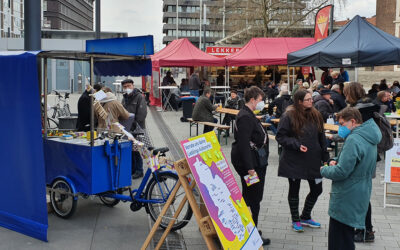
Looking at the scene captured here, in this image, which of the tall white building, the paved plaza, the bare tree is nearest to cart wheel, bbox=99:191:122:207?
the paved plaza

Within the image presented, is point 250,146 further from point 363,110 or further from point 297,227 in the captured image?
point 297,227

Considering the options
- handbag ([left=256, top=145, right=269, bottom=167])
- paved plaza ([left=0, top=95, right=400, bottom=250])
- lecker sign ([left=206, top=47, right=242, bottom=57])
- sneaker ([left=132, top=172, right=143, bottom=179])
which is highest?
lecker sign ([left=206, top=47, right=242, bottom=57])

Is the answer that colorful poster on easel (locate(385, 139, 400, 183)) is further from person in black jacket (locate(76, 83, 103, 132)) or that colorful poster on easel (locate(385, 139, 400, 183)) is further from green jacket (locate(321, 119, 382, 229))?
person in black jacket (locate(76, 83, 103, 132))

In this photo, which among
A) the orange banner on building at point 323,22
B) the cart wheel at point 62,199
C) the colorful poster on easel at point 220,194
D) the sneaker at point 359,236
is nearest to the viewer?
the colorful poster on easel at point 220,194

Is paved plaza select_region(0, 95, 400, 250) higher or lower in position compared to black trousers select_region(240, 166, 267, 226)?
lower

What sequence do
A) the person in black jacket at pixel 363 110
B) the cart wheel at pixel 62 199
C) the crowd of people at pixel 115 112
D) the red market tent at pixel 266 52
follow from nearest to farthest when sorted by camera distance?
the person in black jacket at pixel 363 110 → the cart wheel at pixel 62 199 → the crowd of people at pixel 115 112 → the red market tent at pixel 266 52

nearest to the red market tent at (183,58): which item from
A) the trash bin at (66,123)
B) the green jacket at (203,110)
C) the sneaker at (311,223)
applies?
the green jacket at (203,110)

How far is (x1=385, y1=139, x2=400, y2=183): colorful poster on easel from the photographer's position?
6.99 metres

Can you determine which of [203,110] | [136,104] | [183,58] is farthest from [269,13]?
[136,104]

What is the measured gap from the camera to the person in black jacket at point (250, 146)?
509 cm

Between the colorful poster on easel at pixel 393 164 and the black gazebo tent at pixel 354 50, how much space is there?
4468mm

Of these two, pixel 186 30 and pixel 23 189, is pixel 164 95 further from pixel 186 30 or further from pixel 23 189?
pixel 186 30

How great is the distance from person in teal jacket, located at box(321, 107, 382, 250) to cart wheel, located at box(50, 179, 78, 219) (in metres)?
3.25

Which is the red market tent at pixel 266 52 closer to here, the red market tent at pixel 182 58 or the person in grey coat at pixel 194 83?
the red market tent at pixel 182 58
